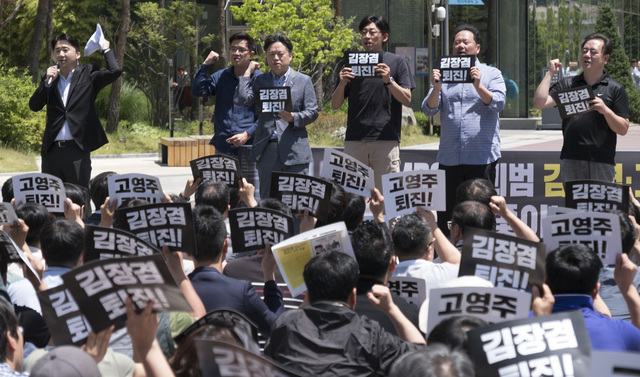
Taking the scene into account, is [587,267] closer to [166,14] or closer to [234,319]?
[234,319]

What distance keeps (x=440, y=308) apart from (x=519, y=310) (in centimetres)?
29

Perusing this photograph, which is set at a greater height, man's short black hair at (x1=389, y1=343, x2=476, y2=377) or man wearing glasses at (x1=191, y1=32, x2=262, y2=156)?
man wearing glasses at (x1=191, y1=32, x2=262, y2=156)

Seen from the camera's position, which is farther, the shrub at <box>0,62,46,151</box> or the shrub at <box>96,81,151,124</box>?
the shrub at <box>96,81,151,124</box>

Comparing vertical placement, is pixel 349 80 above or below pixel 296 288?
above

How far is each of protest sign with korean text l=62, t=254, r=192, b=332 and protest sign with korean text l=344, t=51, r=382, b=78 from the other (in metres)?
5.26

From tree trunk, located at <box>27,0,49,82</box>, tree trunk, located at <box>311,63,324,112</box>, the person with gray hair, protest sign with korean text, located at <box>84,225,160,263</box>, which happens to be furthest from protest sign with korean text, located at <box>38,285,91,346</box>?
tree trunk, located at <box>311,63,324,112</box>

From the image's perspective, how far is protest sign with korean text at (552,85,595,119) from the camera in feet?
24.6

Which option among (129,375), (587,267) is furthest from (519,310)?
(129,375)

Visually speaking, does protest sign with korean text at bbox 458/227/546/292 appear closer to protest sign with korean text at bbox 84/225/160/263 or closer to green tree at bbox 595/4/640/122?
protest sign with korean text at bbox 84/225/160/263

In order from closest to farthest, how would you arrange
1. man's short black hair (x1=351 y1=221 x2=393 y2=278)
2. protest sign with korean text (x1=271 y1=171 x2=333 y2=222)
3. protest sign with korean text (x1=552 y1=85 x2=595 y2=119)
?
man's short black hair (x1=351 y1=221 x2=393 y2=278), protest sign with korean text (x1=271 y1=171 x2=333 y2=222), protest sign with korean text (x1=552 y1=85 x2=595 y2=119)

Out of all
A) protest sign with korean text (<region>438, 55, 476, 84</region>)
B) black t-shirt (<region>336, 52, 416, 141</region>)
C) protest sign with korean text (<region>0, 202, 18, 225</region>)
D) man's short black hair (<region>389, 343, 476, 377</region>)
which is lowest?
man's short black hair (<region>389, 343, 476, 377</region>)

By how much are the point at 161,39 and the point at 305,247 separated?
88.1 ft

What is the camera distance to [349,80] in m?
8.46

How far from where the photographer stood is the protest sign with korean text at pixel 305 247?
425 cm
